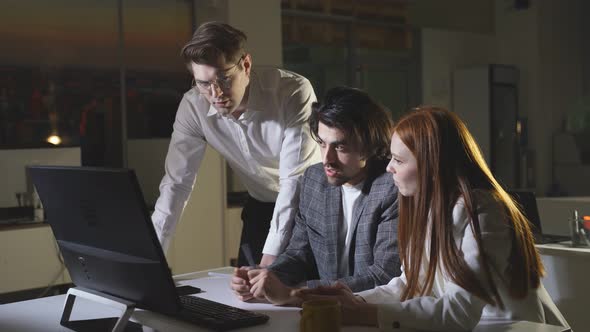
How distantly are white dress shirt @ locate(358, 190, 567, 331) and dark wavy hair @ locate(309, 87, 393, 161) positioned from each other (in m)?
0.50

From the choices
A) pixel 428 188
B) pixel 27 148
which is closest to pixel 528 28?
pixel 27 148

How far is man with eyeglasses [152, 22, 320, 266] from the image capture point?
2.17m

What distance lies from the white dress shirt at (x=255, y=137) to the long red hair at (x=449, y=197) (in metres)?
0.76

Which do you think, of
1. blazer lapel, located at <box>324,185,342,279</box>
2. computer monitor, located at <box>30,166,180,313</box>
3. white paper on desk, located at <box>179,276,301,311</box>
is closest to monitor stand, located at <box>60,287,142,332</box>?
computer monitor, located at <box>30,166,180,313</box>

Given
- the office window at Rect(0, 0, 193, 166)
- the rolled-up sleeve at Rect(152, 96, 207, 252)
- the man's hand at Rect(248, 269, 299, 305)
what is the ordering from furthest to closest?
the office window at Rect(0, 0, 193, 166), the rolled-up sleeve at Rect(152, 96, 207, 252), the man's hand at Rect(248, 269, 299, 305)

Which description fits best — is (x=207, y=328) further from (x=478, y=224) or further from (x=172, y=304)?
(x=478, y=224)

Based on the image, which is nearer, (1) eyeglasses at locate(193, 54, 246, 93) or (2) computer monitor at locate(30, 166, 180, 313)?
(2) computer monitor at locate(30, 166, 180, 313)

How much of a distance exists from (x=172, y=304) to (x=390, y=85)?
238 inches

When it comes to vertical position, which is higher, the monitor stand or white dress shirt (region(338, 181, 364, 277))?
white dress shirt (region(338, 181, 364, 277))

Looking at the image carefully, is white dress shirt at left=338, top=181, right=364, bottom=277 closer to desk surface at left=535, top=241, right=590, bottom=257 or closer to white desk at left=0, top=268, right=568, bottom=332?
white desk at left=0, top=268, right=568, bottom=332

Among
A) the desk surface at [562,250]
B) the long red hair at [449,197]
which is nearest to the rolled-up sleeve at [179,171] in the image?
the long red hair at [449,197]

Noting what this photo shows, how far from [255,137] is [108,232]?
3.50 feet

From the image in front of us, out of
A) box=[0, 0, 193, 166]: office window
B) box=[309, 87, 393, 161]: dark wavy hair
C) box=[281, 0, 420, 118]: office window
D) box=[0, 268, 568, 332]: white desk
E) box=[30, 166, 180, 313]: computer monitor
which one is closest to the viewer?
box=[30, 166, 180, 313]: computer monitor

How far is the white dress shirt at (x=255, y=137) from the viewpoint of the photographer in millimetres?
2354
